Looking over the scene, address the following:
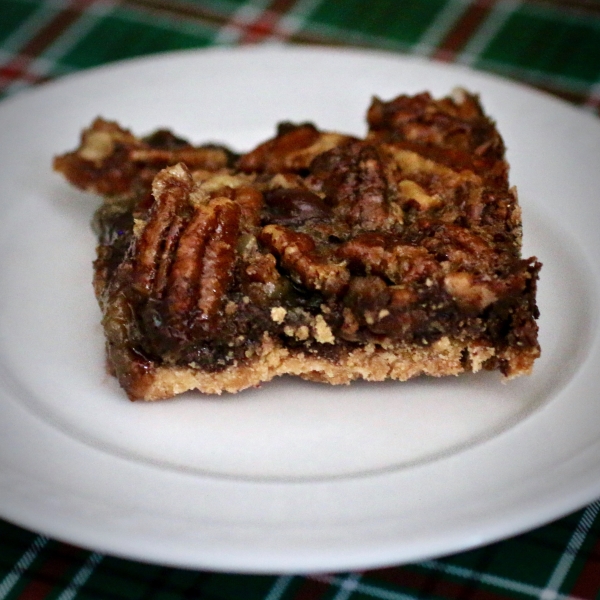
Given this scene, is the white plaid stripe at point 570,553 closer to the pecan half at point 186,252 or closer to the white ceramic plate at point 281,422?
the white ceramic plate at point 281,422

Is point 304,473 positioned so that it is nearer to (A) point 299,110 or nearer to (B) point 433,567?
(B) point 433,567

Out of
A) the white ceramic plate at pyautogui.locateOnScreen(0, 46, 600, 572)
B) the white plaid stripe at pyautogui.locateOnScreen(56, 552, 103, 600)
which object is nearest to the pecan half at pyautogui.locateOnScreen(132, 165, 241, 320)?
the white ceramic plate at pyautogui.locateOnScreen(0, 46, 600, 572)

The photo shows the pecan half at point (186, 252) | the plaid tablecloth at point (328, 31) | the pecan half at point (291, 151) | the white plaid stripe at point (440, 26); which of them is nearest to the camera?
the pecan half at point (186, 252)

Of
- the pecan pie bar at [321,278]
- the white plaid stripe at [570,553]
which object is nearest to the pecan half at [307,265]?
the pecan pie bar at [321,278]

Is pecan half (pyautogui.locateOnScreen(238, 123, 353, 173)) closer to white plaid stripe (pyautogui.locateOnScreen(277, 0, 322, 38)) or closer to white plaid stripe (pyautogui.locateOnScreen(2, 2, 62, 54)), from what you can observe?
white plaid stripe (pyautogui.locateOnScreen(277, 0, 322, 38))

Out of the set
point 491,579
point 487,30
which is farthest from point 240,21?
point 491,579

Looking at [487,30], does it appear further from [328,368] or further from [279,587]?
[279,587]

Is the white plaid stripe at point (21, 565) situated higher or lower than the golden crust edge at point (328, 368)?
lower
